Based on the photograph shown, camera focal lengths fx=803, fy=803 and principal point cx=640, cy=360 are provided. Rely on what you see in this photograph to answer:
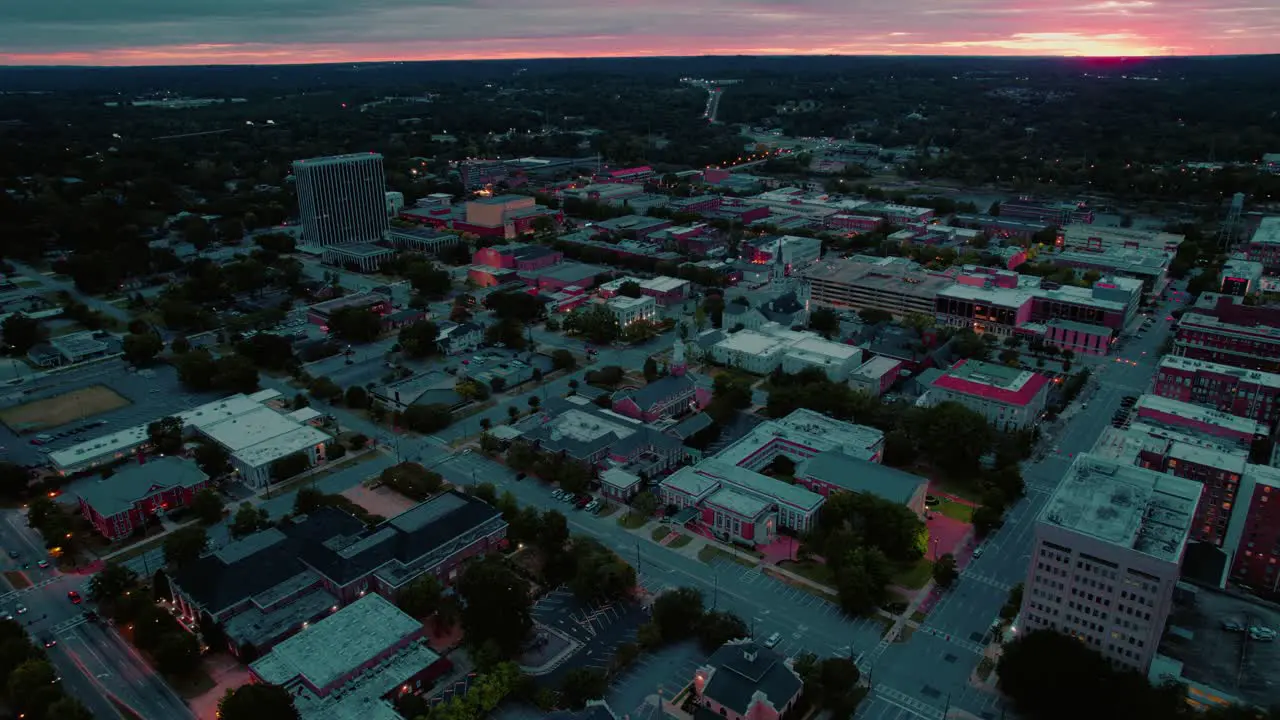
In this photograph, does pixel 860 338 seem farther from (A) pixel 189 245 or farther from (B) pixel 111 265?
(A) pixel 189 245

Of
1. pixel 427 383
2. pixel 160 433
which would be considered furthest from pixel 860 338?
pixel 160 433

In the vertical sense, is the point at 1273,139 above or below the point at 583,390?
above

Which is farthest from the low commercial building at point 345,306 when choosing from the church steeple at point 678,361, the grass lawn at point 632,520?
the grass lawn at point 632,520

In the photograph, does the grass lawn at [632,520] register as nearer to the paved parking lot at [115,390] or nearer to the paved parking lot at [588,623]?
the paved parking lot at [588,623]

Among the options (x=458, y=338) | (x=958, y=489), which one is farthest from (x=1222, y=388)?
(x=458, y=338)

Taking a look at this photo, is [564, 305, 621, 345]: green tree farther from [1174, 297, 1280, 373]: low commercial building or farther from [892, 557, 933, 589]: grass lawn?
[1174, 297, 1280, 373]: low commercial building

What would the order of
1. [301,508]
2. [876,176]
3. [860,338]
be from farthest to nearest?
1. [876,176]
2. [860,338]
3. [301,508]

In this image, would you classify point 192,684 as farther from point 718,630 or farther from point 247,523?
point 718,630
